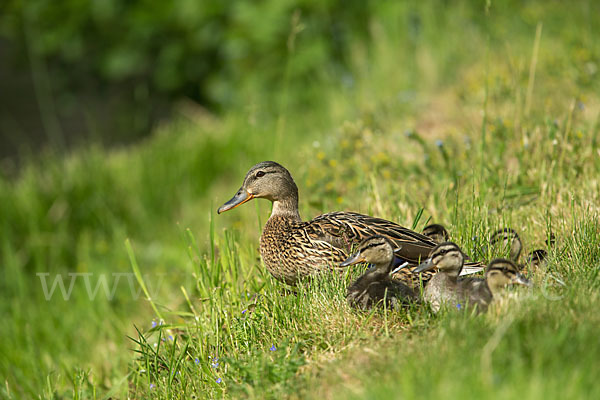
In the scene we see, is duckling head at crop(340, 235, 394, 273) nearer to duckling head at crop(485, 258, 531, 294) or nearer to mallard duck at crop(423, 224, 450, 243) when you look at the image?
duckling head at crop(485, 258, 531, 294)

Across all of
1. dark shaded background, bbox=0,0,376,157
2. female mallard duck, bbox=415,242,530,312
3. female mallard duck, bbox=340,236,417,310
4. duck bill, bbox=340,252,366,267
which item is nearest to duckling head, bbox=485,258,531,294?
female mallard duck, bbox=415,242,530,312

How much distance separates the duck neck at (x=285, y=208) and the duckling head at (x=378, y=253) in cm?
98

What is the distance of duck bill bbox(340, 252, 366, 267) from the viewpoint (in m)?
3.20

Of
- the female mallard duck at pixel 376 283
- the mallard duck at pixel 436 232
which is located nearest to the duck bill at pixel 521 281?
the female mallard duck at pixel 376 283

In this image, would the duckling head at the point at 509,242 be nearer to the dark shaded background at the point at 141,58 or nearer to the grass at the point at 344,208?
the grass at the point at 344,208

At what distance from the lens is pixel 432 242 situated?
3.49 meters

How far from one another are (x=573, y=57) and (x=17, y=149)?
28.6 feet

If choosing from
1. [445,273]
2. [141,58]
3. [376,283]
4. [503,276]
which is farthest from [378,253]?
[141,58]

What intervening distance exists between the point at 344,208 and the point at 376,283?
1818mm

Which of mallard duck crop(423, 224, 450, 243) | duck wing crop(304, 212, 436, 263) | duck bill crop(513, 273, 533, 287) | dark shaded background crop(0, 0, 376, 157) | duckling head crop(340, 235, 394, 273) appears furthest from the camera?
dark shaded background crop(0, 0, 376, 157)

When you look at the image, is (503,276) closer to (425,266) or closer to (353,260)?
(425,266)

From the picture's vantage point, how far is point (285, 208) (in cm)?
411

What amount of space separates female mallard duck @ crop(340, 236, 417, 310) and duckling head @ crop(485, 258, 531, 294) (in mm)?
388

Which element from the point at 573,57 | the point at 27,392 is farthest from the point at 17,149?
the point at 573,57
